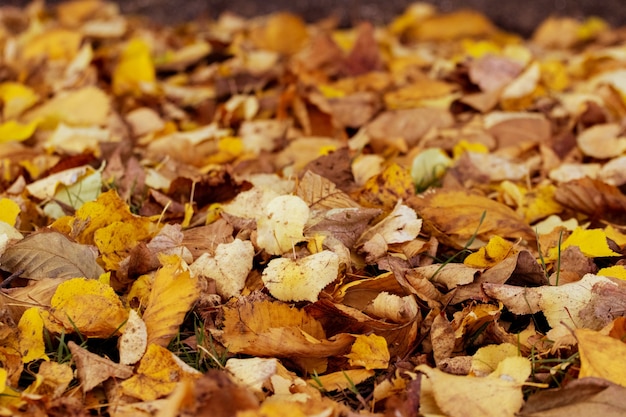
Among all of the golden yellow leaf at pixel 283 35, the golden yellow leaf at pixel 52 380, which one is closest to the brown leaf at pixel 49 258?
the golden yellow leaf at pixel 52 380

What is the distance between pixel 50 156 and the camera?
2.22 metres

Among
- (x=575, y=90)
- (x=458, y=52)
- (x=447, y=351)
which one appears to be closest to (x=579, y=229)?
(x=447, y=351)

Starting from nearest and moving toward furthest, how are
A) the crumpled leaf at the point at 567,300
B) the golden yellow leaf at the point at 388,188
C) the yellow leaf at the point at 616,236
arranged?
the crumpled leaf at the point at 567,300, the yellow leaf at the point at 616,236, the golden yellow leaf at the point at 388,188

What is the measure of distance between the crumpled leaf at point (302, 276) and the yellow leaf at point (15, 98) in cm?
151

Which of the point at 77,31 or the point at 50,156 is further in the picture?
the point at 77,31

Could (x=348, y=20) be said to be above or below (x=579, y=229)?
below

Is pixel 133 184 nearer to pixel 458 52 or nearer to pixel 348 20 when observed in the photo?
pixel 458 52

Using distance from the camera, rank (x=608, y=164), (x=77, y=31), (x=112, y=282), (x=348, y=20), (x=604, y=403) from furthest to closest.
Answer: (x=348, y=20)
(x=77, y=31)
(x=608, y=164)
(x=112, y=282)
(x=604, y=403)

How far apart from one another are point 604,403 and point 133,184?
1.23 metres

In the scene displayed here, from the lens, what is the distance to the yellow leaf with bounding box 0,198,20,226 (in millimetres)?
1684

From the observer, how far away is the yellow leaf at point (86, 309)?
1.40 m

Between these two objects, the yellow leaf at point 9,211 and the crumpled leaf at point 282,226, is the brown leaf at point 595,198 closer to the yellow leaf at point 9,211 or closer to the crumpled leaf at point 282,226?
the crumpled leaf at point 282,226

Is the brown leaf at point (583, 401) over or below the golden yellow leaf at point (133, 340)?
below

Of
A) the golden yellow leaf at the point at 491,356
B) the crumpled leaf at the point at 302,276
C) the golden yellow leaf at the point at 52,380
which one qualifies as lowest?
the golden yellow leaf at the point at 491,356
